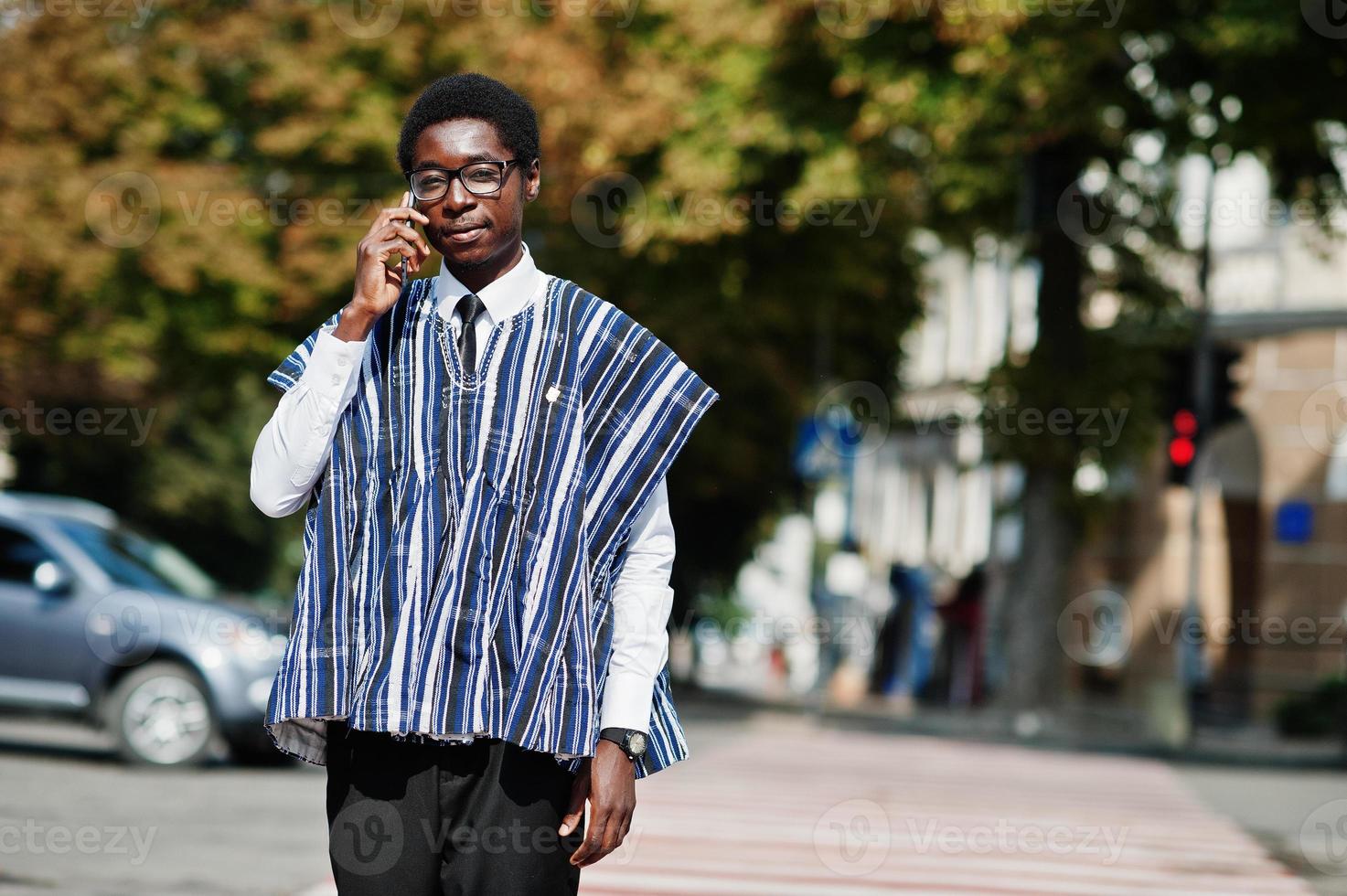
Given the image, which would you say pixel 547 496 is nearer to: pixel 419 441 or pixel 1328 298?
pixel 419 441

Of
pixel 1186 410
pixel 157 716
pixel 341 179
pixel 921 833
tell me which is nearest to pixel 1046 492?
pixel 1186 410

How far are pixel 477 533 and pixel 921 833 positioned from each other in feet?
26.5

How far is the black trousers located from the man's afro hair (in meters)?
0.96

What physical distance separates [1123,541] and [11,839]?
86.0 ft

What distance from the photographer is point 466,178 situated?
10.3 feet

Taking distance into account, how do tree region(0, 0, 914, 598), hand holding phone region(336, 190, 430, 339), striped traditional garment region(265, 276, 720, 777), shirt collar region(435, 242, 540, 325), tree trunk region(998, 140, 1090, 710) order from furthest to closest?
tree trunk region(998, 140, 1090, 710)
tree region(0, 0, 914, 598)
shirt collar region(435, 242, 540, 325)
hand holding phone region(336, 190, 430, 339)
striped traditional garment region(265, 276, 720, 777)

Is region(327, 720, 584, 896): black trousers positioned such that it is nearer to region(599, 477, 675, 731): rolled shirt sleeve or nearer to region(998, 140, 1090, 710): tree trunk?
region(599, 477, 675, 731): rolled shirt sleeve

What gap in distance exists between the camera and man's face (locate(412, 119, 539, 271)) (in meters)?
3.14

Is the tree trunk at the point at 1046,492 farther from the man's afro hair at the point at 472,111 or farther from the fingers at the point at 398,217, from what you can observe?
the fingers at the point at 398,217

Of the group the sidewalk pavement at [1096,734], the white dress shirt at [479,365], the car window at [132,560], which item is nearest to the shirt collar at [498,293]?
the white dress shirt at [479,365]

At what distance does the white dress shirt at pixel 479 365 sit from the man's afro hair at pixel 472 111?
21 centimetres

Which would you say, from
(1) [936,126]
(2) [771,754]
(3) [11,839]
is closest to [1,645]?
(3) [11,839]

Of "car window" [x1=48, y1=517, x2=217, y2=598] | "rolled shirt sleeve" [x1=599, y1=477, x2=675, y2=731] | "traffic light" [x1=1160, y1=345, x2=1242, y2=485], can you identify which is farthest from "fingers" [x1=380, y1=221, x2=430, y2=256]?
"traffic light" [x1=1160, y1=345, x2=1242, y2=485]

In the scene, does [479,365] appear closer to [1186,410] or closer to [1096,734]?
[1186,410]
